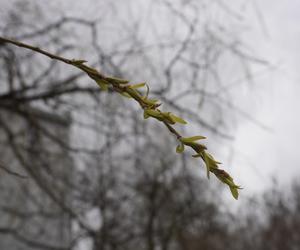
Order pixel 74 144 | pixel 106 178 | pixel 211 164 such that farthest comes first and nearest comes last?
1. pixel 106 178
2. pixel 74 144
3. pixel 211 164

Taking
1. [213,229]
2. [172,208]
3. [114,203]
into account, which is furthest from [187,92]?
[213,229]

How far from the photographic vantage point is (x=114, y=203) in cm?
521

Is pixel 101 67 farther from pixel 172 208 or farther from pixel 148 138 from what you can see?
pixel 172 208

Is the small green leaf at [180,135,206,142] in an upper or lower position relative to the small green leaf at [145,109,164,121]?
lower

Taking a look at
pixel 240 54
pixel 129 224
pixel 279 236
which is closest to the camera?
pixel 240 54

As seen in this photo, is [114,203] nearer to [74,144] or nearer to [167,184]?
[167,184]

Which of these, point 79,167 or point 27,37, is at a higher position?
point 79,167

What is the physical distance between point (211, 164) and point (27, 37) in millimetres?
2445

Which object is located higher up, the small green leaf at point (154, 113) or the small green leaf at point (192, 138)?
the small green leaf at point (154, 113)

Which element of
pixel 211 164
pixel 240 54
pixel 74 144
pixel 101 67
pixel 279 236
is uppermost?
pixel 279 236

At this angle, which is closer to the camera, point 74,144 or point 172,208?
point 74,144

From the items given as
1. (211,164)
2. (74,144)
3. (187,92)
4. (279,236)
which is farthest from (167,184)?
(279,236)

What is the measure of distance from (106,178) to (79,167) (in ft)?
1.14

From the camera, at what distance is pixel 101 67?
2867 mm
